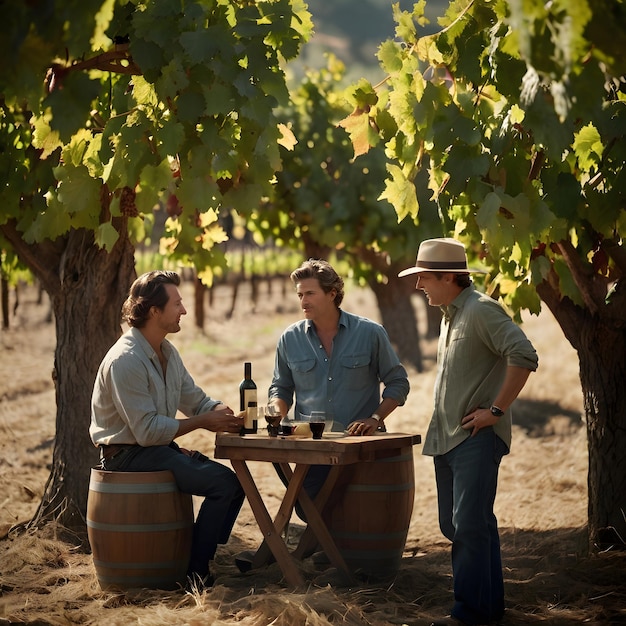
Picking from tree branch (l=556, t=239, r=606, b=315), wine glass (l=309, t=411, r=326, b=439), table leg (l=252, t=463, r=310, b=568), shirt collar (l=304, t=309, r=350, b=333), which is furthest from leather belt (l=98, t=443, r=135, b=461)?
tree branch (l=556, t=239, r=606, b=315)

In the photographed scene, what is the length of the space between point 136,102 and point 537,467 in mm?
5359

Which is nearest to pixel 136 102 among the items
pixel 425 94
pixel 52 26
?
pixel 425 94

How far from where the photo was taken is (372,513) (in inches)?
184

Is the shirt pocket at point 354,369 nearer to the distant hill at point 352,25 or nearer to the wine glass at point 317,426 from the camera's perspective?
the wine glass at point 317,426

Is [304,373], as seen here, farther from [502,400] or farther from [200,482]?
[502,400]

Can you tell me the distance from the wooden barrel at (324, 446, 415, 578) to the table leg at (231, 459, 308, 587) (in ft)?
1.28

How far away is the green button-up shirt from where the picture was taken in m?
3.95

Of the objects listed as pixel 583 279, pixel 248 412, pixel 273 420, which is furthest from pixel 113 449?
pixel 583 279

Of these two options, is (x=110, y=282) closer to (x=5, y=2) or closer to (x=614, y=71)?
(x=5, y=2)

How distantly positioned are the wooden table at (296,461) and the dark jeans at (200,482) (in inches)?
3.2

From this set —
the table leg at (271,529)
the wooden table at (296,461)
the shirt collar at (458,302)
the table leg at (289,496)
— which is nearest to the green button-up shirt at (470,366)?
the shirt collar at (458,302)

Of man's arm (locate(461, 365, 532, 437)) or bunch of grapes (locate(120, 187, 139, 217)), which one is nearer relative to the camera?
man's arm (locate(461, 365, 532, 437))

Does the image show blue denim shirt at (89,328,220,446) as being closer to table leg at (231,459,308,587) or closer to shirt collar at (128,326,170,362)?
shirt collar at (128,326,170,362)

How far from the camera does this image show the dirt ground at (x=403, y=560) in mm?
4062
